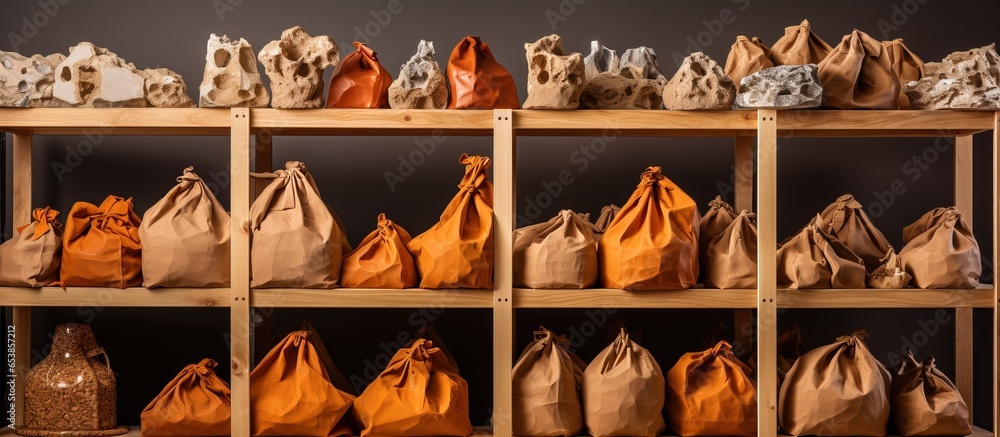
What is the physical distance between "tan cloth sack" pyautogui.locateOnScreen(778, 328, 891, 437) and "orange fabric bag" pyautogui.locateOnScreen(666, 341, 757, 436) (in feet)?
0.39

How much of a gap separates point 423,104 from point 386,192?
2.59ft

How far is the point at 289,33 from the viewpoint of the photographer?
8.59 ft

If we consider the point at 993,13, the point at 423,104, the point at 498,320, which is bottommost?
the point at 498,320

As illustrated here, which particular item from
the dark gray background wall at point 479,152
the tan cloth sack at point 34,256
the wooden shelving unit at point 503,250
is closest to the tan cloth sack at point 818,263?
the wooden shelving unit at point 503,250

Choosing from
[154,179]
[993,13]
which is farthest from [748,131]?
[154,179]

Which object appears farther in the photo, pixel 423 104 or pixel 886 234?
pixel 886 234

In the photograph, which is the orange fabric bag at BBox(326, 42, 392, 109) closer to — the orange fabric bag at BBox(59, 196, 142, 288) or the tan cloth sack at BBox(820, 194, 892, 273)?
the orange fabric bag at BBox(59, 196, 142, 288)

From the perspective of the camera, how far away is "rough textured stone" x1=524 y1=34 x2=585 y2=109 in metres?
2.56

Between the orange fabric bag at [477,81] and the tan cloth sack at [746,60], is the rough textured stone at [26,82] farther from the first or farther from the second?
the tan cloth sack at [746,60]

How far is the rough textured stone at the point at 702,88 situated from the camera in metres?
2.59

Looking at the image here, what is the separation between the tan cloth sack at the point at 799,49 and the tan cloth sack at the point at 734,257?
546 mm

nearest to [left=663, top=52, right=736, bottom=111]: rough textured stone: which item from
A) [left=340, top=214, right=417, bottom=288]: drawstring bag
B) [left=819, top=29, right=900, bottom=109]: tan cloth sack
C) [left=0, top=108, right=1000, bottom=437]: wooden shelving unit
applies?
[left=0, top=108, right=1000, bottom=437]: wooden shelving unit

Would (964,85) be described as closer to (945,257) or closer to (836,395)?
→ (945,257)

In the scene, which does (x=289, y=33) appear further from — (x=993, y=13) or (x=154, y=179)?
(x=993, y=13)
